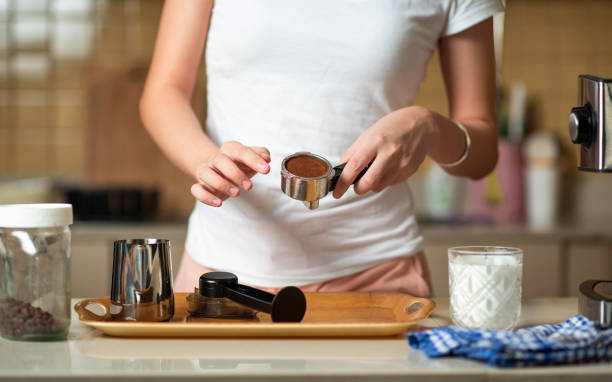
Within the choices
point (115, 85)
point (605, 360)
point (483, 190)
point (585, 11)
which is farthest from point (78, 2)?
point (605, 360)

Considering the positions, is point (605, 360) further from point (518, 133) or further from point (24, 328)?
point (518, 133)

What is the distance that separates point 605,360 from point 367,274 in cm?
42

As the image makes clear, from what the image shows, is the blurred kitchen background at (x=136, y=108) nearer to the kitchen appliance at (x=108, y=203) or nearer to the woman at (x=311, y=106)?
the kitchen appliance at (x=108, y=203)

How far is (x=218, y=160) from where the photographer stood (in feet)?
2.80

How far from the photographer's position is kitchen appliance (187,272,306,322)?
32.5 inches

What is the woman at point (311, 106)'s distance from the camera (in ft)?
3.41

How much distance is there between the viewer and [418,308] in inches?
35.9

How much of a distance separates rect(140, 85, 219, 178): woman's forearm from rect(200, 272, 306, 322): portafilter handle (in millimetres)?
165

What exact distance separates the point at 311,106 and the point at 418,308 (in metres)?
0.34

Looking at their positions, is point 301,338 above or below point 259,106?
below

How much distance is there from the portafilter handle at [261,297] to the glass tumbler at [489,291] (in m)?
0.19

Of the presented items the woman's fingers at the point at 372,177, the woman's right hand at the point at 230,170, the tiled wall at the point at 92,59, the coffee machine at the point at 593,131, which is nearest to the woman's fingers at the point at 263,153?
the woman's right hand at the point at 230,170

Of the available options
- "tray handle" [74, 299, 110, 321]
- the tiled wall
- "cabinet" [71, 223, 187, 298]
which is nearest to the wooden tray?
"tray handle" [74, 299, 110, 321]

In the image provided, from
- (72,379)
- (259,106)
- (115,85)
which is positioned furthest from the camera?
(115,85)
